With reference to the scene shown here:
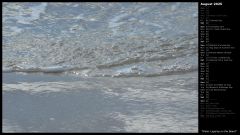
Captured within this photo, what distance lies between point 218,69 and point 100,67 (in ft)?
3.75

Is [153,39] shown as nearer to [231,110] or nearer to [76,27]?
[76,27]

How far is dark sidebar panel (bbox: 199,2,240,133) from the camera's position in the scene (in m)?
3.44

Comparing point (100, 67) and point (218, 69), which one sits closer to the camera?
point (218, 69)

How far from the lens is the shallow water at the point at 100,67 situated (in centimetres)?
346

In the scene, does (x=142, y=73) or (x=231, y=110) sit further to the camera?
(x=142, y=73)

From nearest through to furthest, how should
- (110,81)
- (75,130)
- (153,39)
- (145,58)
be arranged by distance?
(75,130) → (110,81) → (145,58) → (153,39)

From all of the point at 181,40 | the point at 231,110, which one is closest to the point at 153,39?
the point at 181,40

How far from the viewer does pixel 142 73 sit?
4125 mm

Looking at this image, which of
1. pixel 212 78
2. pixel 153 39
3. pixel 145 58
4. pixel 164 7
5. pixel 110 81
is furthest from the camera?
pixel 164 7

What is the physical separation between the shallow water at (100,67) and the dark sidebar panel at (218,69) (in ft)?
0.44

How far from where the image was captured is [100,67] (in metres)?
4.26

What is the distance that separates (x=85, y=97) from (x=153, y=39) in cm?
122

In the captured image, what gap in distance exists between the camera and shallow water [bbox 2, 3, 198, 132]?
136 inches

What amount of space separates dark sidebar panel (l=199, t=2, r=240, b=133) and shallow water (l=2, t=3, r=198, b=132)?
0.44 ft
